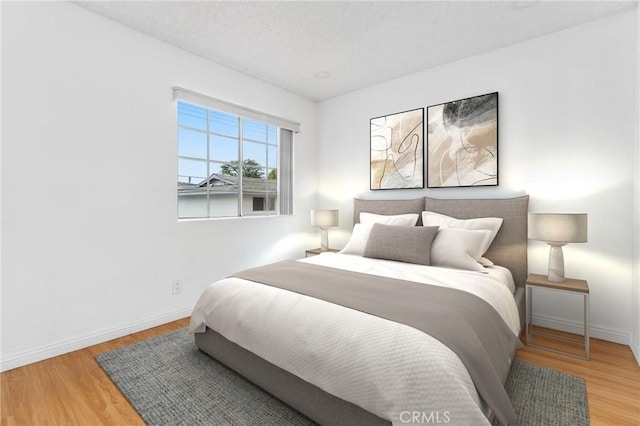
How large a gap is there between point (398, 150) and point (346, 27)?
1505mm

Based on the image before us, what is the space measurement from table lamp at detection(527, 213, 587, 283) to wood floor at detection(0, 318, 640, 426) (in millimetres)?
610

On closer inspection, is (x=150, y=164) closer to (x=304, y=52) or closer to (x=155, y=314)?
(x=155, y=314)

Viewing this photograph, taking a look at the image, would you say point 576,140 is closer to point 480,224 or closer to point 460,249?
point 480,224

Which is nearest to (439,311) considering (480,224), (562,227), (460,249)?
(460,249)

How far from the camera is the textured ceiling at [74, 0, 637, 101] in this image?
230cm

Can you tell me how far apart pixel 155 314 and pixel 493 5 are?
151 inches

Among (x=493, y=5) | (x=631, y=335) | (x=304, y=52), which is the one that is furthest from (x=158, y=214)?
(x=631, y=335)

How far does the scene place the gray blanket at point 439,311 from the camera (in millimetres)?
1253

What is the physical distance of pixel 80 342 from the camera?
2336mm

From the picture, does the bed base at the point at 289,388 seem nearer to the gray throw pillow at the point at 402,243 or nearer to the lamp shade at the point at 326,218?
the gray throw pillow at the point at 402,243

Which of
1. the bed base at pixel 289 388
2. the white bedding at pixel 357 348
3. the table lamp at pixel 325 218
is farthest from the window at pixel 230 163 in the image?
the bed base at pixel 289 388

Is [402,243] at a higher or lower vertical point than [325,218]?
lower

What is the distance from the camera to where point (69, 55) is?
228cm

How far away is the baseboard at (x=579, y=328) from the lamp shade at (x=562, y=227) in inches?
33.9
